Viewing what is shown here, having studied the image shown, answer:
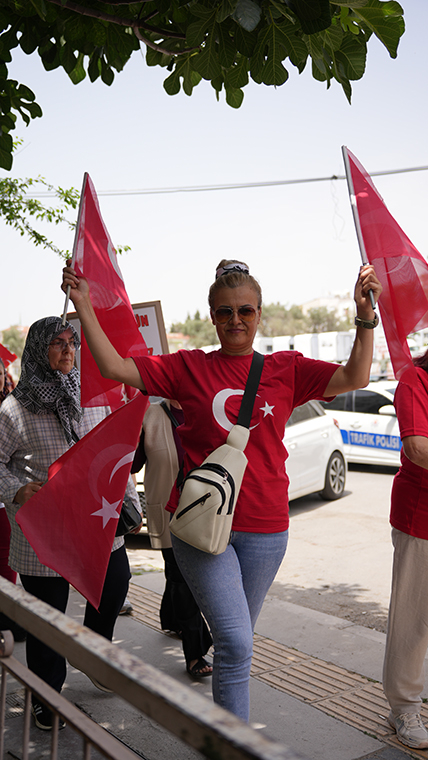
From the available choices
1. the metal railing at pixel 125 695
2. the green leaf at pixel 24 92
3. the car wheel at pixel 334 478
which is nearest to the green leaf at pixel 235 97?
the green leaf at pixel 24 92

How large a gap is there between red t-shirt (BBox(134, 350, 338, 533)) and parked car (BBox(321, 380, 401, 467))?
973 centimetres

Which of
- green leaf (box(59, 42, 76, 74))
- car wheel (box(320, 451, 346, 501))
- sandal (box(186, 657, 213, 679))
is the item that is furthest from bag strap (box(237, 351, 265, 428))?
car wheel (box(320, 451, 346, 501))

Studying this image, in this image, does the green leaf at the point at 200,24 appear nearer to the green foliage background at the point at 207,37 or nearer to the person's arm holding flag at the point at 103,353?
the green foliage background at the point at 207,37

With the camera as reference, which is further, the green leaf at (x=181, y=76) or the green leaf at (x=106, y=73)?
the green leaf at (x=106, y=73)

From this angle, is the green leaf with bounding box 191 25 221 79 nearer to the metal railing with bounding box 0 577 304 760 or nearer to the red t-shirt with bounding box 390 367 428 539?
the red t-shirt with bounding box 390 367 428 539

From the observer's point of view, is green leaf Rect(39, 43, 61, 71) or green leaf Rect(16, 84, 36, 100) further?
green leaf Rect(16, 84, 36, 100)

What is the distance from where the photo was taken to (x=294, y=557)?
7758 mm

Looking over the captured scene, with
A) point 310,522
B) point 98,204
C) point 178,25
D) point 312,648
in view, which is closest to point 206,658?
point 312,648

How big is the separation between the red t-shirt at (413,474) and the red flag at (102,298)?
4.72 feet

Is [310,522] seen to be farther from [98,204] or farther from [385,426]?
[98,204]

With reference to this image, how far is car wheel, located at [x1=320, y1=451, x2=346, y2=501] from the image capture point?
34.3 feet

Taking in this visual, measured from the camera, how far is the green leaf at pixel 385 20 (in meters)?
2.69

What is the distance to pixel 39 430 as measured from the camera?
3.67m

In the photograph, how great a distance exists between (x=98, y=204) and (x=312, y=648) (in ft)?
10.4
